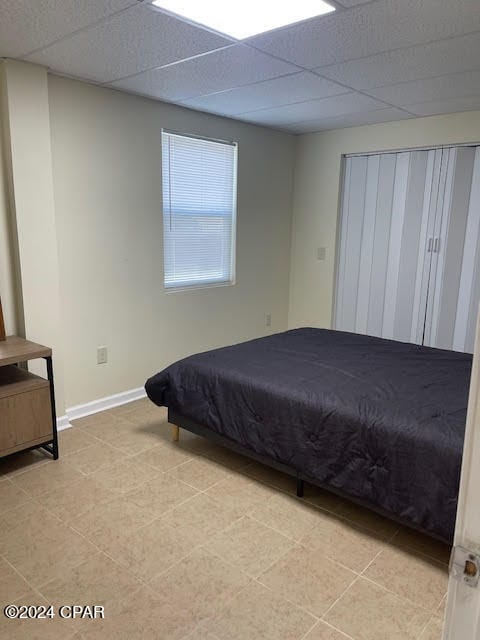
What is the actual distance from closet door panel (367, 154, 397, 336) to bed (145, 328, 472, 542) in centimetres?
117

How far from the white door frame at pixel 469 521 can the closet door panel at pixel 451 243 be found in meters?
3.67

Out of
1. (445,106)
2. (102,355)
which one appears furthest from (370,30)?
(102,355)

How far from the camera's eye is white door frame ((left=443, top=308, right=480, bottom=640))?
0.61 metres

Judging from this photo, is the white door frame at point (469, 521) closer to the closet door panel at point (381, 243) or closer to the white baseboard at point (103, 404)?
the white baseboard at point (103, 404)

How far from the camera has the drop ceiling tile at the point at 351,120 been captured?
377cm

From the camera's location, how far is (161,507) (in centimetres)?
234

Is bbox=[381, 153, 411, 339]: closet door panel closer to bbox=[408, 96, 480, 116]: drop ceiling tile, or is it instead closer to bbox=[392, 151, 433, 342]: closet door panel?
bbox=[392, 151, 433, 342]: closet door panel

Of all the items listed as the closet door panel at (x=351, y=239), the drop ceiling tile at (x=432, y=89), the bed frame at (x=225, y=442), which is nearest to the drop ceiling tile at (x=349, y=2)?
the drop ceiling tile at (x=432, y=89)

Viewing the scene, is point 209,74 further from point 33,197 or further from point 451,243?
point 451,243

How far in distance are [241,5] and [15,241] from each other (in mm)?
1841

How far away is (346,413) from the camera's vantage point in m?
2.18

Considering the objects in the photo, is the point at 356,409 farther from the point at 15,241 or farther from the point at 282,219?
the point at 282,219

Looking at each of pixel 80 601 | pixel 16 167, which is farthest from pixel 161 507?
pixel 16 167

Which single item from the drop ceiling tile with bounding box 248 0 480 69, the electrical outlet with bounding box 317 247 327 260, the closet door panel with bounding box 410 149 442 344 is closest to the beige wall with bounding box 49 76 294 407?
the electrical outlet with bounding box 317 247 327 260
